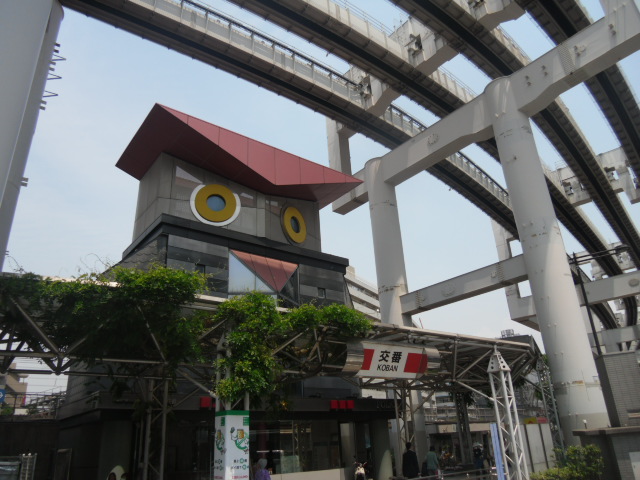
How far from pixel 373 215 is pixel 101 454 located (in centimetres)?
1953

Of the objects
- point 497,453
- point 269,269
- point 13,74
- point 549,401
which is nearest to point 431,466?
point 497,453

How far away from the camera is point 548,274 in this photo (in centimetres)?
2112

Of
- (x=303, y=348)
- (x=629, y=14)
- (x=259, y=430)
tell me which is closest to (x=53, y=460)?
(x=259, y=430)

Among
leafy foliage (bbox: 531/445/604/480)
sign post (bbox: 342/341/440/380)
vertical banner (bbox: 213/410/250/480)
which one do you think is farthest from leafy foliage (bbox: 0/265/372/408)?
leafy foliage (bbox: 531/445/604/480)

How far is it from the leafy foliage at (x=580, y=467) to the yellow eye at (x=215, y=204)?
16.6 metres

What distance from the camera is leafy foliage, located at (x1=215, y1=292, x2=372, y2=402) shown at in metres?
11.7

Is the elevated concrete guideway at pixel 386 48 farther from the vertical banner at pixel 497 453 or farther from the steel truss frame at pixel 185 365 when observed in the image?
the vertical banner at pixel 497 453

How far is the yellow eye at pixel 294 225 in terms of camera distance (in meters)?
26.2

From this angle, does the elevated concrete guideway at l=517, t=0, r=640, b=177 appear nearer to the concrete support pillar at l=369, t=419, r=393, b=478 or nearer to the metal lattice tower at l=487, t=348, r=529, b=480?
the metal lattice tower at l=487, t=348, r=529, b=480

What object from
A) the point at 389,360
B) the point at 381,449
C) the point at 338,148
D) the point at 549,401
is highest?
the point at 338,148

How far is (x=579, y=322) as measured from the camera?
20.4 metres

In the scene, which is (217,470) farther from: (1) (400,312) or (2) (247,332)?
(1) (400,312)

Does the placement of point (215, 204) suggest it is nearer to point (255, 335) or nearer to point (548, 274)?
point (255, 335)

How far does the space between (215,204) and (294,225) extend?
5.03 meters
